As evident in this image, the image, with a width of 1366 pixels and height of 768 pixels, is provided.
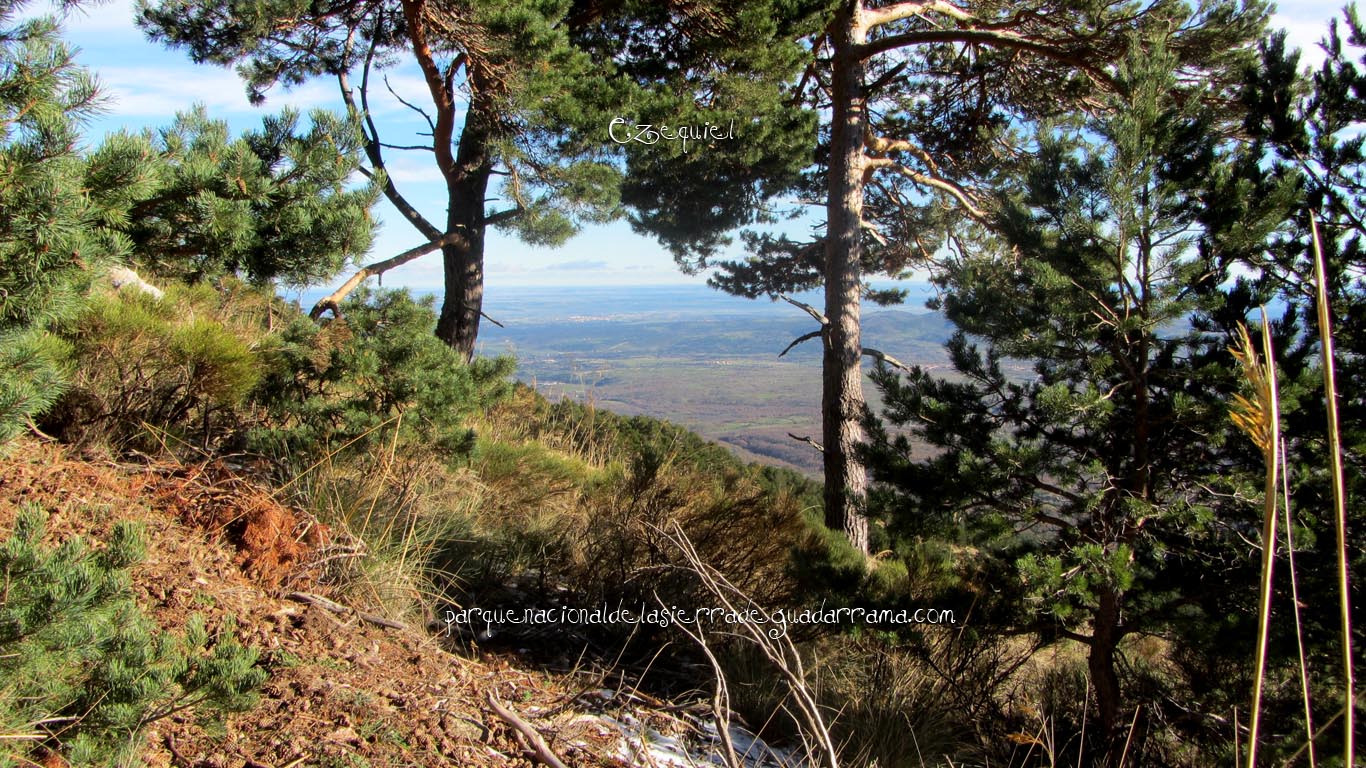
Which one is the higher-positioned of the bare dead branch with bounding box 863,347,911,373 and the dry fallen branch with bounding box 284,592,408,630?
the bare dead branch with bounding box 863,347,911,373

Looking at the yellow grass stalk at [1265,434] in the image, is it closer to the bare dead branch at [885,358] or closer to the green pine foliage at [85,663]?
the green pine foliage at [85,663]

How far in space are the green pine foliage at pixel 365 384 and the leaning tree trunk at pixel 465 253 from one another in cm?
319

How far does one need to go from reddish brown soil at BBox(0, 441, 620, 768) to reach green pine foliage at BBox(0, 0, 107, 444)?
583mm

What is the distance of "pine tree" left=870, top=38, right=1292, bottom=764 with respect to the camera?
347 cm

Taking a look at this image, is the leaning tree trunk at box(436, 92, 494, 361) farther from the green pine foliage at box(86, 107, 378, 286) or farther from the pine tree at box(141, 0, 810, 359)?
the green pine foliage at box(86, 107, 378, 286)

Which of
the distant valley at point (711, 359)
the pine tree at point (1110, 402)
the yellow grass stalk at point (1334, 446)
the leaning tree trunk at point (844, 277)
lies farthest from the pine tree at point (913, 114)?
the distant valley at point (711, 359)

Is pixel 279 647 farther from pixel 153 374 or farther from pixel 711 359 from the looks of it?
pixel 711 359

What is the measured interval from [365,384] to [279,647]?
1969 mm

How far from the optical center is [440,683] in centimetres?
312

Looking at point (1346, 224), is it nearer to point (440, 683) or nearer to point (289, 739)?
point (440, 683)

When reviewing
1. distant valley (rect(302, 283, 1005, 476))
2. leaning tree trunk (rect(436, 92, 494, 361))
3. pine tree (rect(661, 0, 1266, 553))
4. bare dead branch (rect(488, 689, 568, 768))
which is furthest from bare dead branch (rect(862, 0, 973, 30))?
distant valley (rect(302, 283, 1005, 476))

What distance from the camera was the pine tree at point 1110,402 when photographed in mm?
3467

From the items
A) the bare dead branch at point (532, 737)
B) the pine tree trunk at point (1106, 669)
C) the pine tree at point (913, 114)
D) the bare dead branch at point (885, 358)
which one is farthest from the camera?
the pine tree at point (913, 114)

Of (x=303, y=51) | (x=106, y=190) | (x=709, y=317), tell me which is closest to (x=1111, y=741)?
(x=106, y=190)
